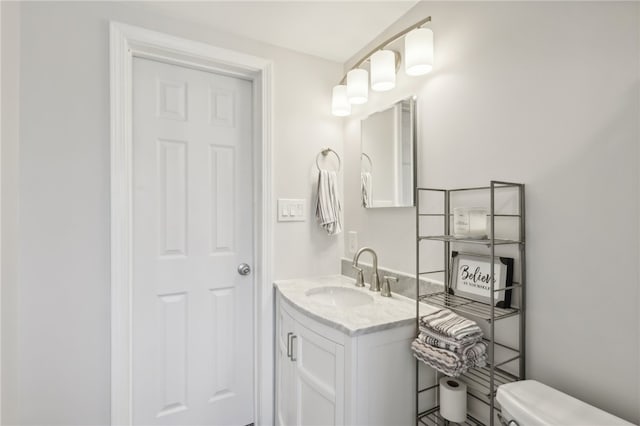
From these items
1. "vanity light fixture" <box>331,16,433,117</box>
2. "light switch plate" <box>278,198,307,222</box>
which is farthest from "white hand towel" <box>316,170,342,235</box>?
"vanity light fixture" <box>331,16,433,117</box>

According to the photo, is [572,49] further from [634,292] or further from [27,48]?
[27,48]

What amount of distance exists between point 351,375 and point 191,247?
1.08 metres

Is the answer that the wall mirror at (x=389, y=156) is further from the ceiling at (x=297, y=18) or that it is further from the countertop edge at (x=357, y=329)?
the countertop edge at (x=357, y=329)

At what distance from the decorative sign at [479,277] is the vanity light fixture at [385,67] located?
0.81 metres

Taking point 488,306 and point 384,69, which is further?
point 384,69

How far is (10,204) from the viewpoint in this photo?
44.2 inches

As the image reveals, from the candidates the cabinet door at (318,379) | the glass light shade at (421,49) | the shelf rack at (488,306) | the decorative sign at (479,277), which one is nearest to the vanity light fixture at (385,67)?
the glass light shade at (421,49)

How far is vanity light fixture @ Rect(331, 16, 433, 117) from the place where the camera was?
50.3 inches

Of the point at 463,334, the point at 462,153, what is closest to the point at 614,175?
the point at 462,153

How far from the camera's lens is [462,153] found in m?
1.23

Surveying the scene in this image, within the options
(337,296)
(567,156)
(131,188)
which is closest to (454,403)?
(337,296)

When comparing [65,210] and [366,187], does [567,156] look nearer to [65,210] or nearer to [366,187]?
[366,187]

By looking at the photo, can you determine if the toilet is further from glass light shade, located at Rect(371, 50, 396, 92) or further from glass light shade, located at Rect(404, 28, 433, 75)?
glass light shade, located at Rect(371, 50, 396, 92)

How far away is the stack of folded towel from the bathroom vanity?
0.11m
